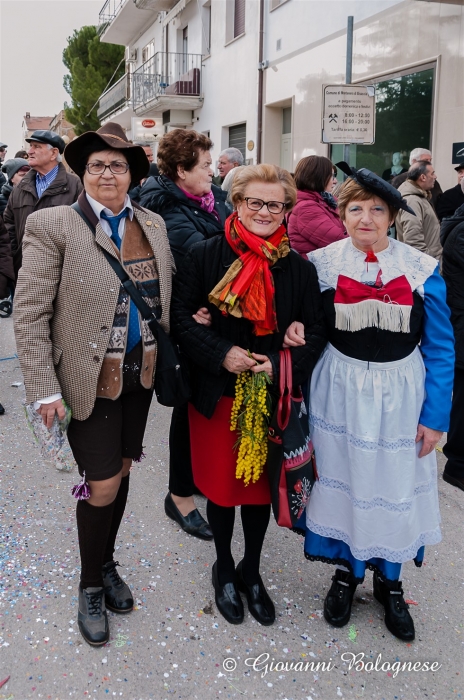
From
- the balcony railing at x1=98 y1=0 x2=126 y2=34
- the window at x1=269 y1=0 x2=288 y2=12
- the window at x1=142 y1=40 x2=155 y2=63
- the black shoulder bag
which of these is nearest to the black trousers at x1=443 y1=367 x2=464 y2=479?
the black shoulder bag

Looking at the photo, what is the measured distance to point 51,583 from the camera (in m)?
2.84

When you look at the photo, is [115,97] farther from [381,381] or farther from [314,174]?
[381,381]

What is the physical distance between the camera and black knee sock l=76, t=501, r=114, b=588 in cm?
245

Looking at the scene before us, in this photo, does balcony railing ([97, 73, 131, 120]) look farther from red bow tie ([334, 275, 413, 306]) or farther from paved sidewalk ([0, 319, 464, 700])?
red bow tie ([334, 275, 413, 306])

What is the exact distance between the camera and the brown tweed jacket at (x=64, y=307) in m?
2.19

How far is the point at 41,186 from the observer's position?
17.2 feet

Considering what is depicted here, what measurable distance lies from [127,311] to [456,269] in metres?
2.36

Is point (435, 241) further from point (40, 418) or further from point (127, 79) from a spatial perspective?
point (127, 79)

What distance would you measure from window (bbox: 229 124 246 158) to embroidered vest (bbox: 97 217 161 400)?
1338cm

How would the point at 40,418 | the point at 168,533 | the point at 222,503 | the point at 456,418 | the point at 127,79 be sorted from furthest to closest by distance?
the point at 127,79 < the point at 456,418 < the point at 168,533 < the point at 222,503 < the point at 40,418

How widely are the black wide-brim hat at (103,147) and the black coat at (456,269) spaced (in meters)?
2.13

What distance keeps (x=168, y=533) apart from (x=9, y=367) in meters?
3.81

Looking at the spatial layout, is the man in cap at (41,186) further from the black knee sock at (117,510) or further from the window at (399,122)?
the window at (399,122)

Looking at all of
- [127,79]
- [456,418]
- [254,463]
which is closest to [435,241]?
[456,418]
